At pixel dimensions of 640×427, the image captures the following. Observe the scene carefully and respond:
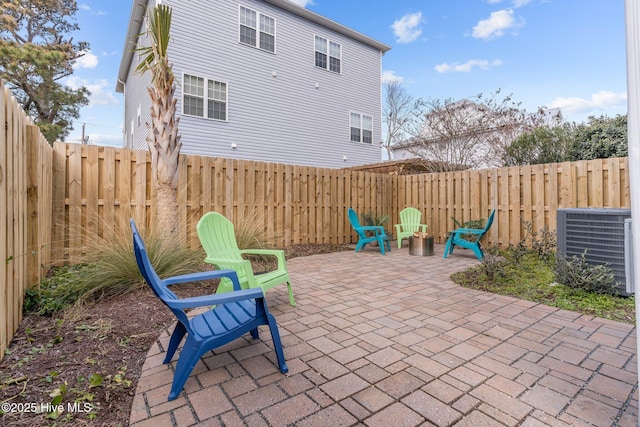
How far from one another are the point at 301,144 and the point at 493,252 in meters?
8.81

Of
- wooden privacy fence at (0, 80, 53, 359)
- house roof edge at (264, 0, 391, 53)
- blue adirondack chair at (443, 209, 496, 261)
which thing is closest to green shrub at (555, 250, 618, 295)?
blue adirondack chair at (443, 209, 496, 261)

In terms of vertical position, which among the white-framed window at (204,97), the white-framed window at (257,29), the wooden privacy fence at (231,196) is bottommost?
the wooden privacy fence at (231,196)

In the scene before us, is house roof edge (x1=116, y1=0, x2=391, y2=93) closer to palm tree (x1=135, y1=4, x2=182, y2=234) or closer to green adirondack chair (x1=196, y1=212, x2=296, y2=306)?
palm tree (x1=135, y1=4, x2=182, y2=234)

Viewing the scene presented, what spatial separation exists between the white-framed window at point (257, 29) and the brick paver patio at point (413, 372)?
10664 mm

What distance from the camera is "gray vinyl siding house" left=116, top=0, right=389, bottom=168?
9.70 m

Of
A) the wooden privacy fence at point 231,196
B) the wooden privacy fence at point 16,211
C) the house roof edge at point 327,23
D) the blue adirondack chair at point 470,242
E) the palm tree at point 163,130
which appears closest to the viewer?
the wooden privacy fence at point 16,211

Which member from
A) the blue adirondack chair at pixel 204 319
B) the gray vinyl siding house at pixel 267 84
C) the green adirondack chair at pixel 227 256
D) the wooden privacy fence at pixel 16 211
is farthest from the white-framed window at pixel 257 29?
the blue adirondack chair at pixel 204 319

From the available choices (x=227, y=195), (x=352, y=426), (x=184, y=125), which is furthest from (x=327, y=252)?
(x=184, y=125)

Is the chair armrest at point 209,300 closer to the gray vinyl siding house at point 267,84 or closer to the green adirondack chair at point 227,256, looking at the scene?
the green adirondack chair at point 227,256

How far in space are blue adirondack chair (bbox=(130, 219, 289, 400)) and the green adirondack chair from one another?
→ 0.41 meters

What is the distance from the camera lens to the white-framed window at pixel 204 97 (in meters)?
Result: 9.54

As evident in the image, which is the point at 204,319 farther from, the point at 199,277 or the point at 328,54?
the point at 328,54

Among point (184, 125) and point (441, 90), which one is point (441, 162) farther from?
point (184, 125)

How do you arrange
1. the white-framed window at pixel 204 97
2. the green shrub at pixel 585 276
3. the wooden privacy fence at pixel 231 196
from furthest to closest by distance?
1. the white-framed window at pixel 204 97
2. the green shrub at pixel 585 276
3. the wooden privacy fence at pixel 231 196
